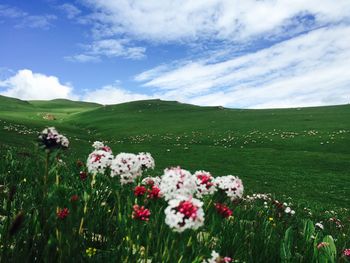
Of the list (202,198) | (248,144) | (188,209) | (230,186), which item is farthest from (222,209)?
(248,144)

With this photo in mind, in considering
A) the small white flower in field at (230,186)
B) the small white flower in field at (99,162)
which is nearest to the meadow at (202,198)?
the small white flower in field at (230,186)

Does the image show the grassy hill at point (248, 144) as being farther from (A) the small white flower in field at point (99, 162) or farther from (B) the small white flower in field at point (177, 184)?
(B) the small white flower in field at point (177, 184)

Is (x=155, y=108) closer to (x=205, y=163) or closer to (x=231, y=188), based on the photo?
(x=205, y=163)

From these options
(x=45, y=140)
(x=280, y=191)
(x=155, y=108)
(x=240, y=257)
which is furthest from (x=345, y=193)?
(x=155, y=108)

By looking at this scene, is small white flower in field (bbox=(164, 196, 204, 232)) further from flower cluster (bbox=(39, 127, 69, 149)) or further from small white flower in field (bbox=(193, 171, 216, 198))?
flower cluster (bbox=(39, 127, 69, 149))

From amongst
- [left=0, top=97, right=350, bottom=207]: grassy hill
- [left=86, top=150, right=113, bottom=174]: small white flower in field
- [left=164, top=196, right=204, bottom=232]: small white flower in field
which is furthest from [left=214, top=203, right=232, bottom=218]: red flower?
[left=0, top=97, right=350, bottom=207]: grassy hill

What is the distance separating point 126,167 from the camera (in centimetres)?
487

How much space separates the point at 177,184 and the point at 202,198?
135 inches

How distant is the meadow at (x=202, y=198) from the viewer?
467 cm

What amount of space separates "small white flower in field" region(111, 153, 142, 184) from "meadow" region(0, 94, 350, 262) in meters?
0.28

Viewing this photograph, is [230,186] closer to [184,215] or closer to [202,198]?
[184,215]

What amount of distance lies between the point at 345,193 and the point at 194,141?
98.1ft

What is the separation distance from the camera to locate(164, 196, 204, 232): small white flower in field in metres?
3.36

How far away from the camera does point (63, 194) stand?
5.20m
